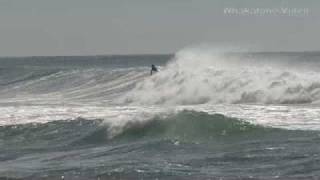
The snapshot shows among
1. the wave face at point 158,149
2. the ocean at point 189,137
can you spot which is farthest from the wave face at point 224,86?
the wave face at point 158,149

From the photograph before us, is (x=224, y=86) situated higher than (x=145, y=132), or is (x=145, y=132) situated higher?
(x=224, y=86)

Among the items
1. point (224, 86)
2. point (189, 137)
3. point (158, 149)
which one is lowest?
point (158, 149)

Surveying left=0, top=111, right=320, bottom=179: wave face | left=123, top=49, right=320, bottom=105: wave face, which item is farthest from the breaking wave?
left=123, top=49, right=320, bottom=105: wave face

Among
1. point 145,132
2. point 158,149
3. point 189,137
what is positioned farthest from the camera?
point 145,132

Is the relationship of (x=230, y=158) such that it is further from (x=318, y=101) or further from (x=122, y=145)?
(x=318, y=101)

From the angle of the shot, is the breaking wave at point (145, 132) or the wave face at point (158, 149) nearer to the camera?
the wave face at point (158, 149)

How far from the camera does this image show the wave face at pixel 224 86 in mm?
26922

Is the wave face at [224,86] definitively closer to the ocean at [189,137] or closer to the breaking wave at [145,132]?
the ocean at [189,137]

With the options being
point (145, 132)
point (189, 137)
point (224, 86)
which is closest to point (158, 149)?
point (189, 137)

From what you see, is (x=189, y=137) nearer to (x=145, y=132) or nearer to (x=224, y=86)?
(x=145, y=132)

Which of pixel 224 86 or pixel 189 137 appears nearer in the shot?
pixel 189 137

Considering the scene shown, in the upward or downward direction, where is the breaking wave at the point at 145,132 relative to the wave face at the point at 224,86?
downward

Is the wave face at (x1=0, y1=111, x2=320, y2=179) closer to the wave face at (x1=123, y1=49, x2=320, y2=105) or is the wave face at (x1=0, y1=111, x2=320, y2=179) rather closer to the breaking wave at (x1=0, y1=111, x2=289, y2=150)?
the breaking wave at (x1=0, y1=111, x2=289, y2=150)

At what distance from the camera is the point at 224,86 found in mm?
29969
